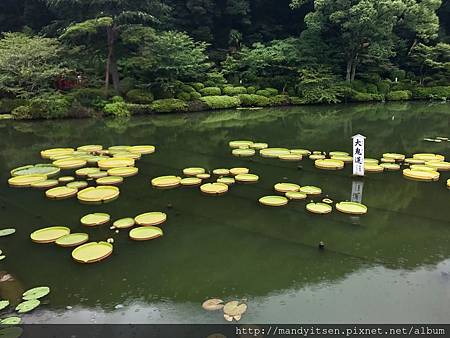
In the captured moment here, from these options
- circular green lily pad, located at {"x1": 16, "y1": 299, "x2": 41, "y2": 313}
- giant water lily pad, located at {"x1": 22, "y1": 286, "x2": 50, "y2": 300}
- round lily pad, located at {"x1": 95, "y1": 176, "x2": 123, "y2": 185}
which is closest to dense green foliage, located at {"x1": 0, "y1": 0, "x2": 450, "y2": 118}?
round lily pad, located at {"x1": 95, "y1": 176, "x2": 123, "y2": 185}

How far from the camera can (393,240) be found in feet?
17.2

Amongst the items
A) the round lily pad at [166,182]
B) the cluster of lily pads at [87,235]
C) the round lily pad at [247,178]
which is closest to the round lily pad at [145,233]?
the cluster of lily pads at [87,235]

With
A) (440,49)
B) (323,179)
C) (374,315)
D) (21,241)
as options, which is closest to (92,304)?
(21,241)

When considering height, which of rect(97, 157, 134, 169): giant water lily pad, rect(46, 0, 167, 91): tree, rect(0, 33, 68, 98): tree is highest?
rect(46, 0, 167, 91): tree

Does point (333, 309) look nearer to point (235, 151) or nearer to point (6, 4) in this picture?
point (235, 151)

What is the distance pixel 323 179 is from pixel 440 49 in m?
23.1

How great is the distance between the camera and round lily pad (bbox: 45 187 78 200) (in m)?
6.80

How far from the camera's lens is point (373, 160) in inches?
354

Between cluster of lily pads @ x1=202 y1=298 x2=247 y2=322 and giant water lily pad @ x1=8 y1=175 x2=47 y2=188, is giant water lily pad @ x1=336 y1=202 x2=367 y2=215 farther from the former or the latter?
giant water lily pad @ x1=8 y1=175 x2=47 y2=188

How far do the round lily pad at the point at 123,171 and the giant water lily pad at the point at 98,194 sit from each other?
970 millimetres

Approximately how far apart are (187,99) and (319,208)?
14.3 meters

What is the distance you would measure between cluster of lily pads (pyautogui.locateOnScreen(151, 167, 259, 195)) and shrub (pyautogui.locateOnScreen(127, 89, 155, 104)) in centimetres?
1068

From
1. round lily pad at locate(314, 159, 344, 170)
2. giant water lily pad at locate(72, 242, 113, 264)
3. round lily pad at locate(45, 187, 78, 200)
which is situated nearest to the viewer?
giant water lily pad at locate(72, 242, 113, 264)

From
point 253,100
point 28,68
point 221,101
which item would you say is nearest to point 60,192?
point 28,68
